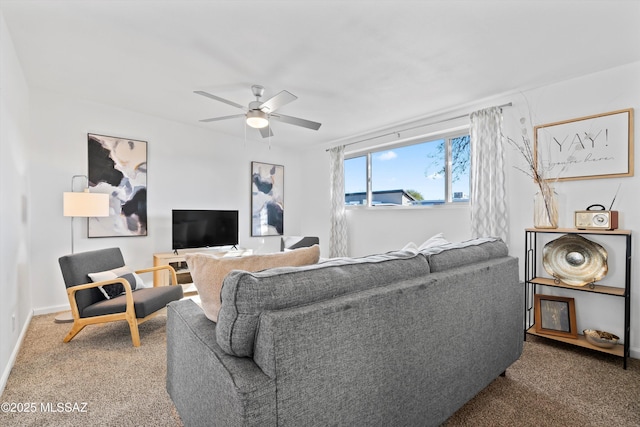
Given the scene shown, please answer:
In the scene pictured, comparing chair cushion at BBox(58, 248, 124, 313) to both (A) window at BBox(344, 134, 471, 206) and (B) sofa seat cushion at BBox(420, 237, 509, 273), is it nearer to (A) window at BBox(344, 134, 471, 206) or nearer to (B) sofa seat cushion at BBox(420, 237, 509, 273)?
(B) sofa seat cushion at BBox(420, 237, 509, 273)

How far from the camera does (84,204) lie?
331 centimetres

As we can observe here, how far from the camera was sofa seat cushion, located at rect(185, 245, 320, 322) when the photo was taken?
52.6 inches

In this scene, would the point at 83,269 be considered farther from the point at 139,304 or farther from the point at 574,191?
the point at 574,191

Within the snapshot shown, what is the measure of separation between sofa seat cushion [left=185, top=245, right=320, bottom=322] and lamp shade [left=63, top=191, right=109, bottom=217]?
2.67 m

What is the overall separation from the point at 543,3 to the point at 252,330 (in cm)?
253

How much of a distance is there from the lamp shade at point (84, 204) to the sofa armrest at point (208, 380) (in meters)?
2.40

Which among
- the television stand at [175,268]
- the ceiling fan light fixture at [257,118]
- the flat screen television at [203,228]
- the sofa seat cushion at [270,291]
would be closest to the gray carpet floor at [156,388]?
the sofa seat cushion at [270,291]

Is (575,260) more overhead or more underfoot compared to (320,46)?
more underfoot

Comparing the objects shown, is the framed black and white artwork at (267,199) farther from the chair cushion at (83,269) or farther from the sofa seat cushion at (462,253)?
the sofa seat cushion at (462,253)

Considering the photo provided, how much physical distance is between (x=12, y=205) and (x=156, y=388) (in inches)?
75.1

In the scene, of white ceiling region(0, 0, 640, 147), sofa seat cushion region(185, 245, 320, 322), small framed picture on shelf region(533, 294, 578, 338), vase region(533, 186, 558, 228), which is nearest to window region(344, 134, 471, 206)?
white ceiling region(0, 0, 640, 147)

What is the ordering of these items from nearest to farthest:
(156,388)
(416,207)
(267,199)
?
(156,388) < (416,207) < (267,199)

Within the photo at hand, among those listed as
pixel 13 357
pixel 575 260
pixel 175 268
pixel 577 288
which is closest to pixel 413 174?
pixel 575 260

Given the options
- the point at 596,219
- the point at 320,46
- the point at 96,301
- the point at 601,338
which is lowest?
the point at 601,338
